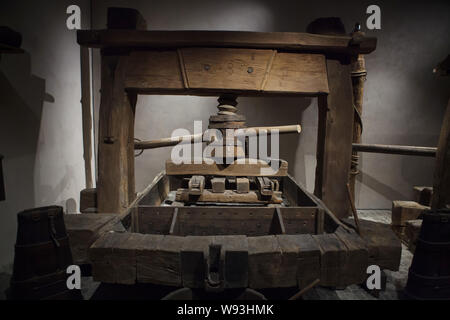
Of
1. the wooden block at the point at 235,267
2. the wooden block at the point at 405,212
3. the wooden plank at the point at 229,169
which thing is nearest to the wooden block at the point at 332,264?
the wooden block at the point at 235,267

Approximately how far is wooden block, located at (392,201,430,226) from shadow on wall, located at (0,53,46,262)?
4922 mm

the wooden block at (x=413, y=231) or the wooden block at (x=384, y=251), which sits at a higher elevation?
the wooden block at (x=384, y=251)

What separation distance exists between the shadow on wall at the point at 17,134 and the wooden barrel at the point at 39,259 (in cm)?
140

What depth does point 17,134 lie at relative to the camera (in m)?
3.02

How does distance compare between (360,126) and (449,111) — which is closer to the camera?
(449,111)

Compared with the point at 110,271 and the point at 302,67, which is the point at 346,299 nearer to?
the point at 110,271

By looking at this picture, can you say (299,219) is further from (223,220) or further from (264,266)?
(264,266)

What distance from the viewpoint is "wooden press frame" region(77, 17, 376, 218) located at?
8.33 ft

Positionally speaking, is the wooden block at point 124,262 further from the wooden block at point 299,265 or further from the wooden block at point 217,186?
the wooden block at point 217,186

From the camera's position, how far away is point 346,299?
236 cm

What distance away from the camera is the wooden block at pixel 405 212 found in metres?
3.73

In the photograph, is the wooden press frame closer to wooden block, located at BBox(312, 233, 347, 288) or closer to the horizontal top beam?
the horizontal top beam
